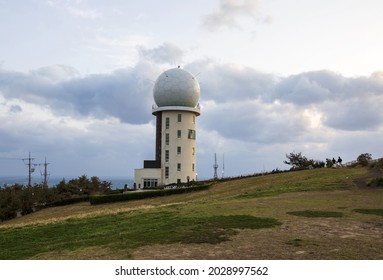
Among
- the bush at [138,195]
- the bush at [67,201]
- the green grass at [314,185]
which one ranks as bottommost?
the bush at [67,201]

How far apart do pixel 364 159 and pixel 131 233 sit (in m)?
35.9

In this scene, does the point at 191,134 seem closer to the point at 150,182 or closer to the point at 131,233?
the point at 150,182

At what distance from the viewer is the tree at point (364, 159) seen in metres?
43.4

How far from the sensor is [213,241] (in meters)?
12.9

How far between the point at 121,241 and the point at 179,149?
1730 inches

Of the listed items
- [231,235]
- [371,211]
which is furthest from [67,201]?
[231,235]

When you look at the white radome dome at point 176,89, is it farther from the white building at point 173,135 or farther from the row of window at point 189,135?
the row of window at point 189,135

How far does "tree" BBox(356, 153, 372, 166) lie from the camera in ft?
142

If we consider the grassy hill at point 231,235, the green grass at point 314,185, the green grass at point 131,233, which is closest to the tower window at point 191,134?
the green grass at point 314,185

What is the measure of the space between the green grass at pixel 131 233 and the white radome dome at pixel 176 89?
38.1m

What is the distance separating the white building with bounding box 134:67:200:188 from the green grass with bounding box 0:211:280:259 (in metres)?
36.5

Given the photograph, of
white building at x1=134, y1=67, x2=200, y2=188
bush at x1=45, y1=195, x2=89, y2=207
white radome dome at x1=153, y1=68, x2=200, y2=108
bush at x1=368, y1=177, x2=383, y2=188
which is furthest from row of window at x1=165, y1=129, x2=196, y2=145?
bush at x1=368, y1=177, x2=383, y2=188
